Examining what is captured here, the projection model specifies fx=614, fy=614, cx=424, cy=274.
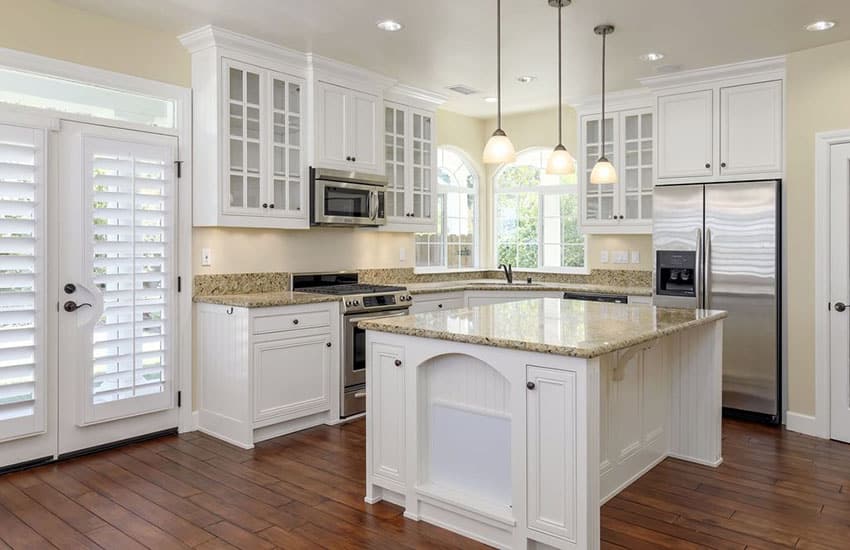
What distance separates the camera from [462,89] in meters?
5.72

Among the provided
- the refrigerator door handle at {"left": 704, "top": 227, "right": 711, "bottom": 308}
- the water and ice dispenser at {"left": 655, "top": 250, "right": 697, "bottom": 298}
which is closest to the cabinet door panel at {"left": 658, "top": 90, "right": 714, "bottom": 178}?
the refrigerator door handle at {"left": 704, "top": 227, "right": 711, "bottom": 308}

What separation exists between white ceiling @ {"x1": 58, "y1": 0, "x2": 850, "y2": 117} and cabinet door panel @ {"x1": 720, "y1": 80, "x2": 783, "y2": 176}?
0.29 m

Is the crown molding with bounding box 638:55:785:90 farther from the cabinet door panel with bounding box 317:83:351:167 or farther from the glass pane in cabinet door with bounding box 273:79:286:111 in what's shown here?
the glass pane in cabinet door with bounding box 273:79:286:111

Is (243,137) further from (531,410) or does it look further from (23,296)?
(531,410)

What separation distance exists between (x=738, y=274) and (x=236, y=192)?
151 inches

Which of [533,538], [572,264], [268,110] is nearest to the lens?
[533,538]

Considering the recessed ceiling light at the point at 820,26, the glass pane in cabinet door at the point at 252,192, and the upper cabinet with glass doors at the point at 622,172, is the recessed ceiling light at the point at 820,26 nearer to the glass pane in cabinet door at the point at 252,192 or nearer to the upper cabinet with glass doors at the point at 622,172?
the upper cabinet with glass doors at the point at 622,172

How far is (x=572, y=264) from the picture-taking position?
6582mm

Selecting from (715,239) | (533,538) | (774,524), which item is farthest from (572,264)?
(533,538)

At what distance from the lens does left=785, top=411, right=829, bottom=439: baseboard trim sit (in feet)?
14.4

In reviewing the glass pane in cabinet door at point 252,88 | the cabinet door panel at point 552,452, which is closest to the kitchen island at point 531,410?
the cabinet door panel at point 552,452

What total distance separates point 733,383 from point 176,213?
4356 mm

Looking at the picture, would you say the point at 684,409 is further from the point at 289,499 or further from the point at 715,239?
the point at 289,499

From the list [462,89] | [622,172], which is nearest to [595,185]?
[622,172]
